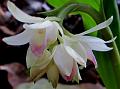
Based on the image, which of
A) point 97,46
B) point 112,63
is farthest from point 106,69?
point 97,46

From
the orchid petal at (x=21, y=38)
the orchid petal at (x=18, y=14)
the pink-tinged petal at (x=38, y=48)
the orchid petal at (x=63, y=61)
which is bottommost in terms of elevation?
the orchid petal at (x=63, y=61)

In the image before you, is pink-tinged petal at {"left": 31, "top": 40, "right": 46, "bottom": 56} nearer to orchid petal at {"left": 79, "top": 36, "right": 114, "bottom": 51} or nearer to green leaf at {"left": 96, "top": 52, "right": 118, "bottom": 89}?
orchid petal at {"left": 79, "top": 36, "right": 114, "bottom": 51}

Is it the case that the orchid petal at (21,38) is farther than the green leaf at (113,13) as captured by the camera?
No

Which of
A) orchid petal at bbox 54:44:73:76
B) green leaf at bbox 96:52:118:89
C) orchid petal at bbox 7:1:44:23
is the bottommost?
green leaf at bbox 96:52:118:89

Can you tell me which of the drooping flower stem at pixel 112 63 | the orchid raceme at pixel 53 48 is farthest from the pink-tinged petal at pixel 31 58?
the drooping flower stem at pixel 112 63

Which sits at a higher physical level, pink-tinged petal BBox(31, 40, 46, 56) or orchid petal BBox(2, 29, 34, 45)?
orchid petal BBox(2, 29, 34, 45)

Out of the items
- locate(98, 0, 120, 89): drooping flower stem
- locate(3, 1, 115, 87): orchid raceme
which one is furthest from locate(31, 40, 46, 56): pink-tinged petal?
locate(98, 0, 120, 89): drooping flower stem

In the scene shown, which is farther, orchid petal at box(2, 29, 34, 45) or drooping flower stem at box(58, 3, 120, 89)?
drooping flower stem at box(58, 3, 120, 89)

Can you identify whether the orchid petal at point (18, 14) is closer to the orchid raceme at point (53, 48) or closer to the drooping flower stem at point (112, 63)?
the orchid raceme at point (53, 48)

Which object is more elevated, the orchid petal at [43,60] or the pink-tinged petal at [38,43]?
the pink-tinged petal at [38,43]

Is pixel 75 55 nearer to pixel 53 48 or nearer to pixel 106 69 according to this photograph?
pixel 53 48
